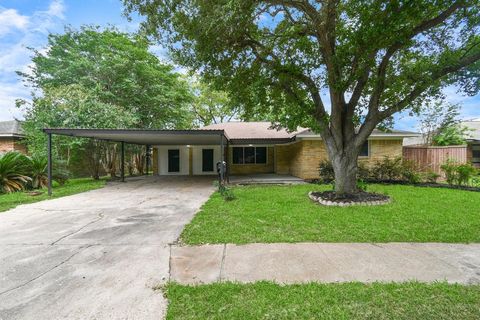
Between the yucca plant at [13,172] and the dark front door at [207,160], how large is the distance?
9.62m

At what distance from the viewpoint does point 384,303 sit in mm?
2381

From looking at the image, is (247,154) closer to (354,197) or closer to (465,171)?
(354,197)

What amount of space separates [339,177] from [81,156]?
16641 millimetres

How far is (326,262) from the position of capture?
334cm

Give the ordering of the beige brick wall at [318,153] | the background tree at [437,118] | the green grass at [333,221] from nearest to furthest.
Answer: the green grass at [333,221], the beige brick wall at [318,153], the background tree at [437,118]

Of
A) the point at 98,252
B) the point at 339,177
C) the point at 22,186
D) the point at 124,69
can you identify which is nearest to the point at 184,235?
the point at 98,252

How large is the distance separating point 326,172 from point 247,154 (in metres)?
6.42

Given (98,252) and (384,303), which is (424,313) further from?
(98,252)

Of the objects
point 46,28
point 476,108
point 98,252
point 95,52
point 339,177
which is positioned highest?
point 46,28

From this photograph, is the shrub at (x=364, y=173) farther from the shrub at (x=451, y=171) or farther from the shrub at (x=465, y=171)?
the shrub at (x=465, y=171)

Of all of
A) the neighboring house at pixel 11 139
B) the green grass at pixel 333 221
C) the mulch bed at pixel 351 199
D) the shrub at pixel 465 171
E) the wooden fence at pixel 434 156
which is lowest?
the green grass at pixel 333 221

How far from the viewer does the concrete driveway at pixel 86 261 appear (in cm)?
243

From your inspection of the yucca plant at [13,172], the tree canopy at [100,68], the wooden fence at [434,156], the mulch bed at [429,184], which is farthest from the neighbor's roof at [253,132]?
the yucca plant at [13,172]

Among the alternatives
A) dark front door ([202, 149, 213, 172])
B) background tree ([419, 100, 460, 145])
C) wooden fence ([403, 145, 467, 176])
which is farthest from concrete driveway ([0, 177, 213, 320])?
background tree ([419, 100, 460, 145])
